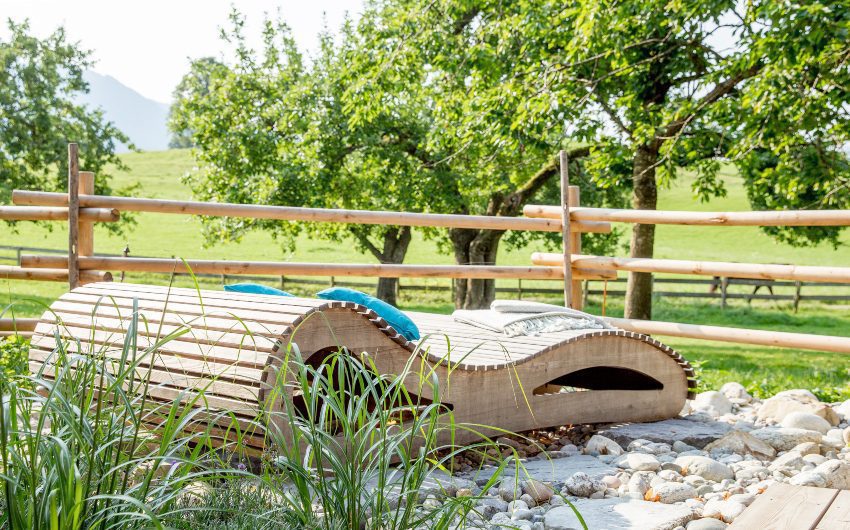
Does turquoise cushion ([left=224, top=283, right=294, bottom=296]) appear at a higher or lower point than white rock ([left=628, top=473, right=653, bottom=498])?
higher

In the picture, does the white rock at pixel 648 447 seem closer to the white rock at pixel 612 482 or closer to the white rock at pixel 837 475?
the white rock at pixel 612 482

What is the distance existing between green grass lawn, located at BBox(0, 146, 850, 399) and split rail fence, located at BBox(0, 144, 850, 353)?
1.87 ft

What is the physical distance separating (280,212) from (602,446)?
244 centimetres

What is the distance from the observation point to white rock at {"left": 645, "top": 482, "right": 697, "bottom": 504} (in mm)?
2893

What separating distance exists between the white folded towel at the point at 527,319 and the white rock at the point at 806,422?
104 cm

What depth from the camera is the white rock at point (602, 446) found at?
3.66 meters

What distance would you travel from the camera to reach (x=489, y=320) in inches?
170

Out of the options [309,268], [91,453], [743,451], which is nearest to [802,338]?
[743,451]

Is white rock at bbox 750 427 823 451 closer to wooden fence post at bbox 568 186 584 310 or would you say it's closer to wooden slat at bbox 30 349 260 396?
wooden fence post at bbox 568 186 584 310

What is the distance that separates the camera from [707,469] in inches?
125

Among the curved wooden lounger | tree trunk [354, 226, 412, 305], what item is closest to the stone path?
the curved wooden lounger

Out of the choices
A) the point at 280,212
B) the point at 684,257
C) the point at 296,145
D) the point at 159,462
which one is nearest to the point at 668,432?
the point at 280,212

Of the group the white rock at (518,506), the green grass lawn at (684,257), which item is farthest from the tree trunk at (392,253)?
the white rock at (518,506)

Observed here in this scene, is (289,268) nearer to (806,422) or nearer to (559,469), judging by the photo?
(559,469)
